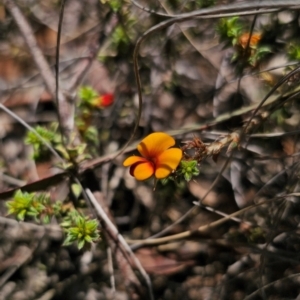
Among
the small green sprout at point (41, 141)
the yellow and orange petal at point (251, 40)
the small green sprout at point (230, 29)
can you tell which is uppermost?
the small green sprout at point (230, 29)

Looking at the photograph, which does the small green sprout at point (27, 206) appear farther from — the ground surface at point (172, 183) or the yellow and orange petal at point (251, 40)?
the yellow and orange petal at point (251, 40)

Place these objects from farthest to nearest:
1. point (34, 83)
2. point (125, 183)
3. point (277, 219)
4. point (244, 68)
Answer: point (34, 83) < point (125, 183) < point (244, 68) < point (277, 219)

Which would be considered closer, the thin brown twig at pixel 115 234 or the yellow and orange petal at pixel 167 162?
the yellow and orange petal at pixel 167 162

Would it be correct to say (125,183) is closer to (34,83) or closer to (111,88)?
(111,88)

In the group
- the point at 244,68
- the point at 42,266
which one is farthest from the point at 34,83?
the point at 244,68

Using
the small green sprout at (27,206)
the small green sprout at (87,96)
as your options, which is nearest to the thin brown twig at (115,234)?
the small green sprout at (27,206)

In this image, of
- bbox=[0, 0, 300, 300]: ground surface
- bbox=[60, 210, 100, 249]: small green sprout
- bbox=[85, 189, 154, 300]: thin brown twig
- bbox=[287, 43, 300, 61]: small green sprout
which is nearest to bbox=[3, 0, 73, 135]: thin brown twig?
bbox=[0, 0, 300, 300]: ground surface

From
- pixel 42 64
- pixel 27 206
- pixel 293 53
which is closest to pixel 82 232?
pixel 27 206
